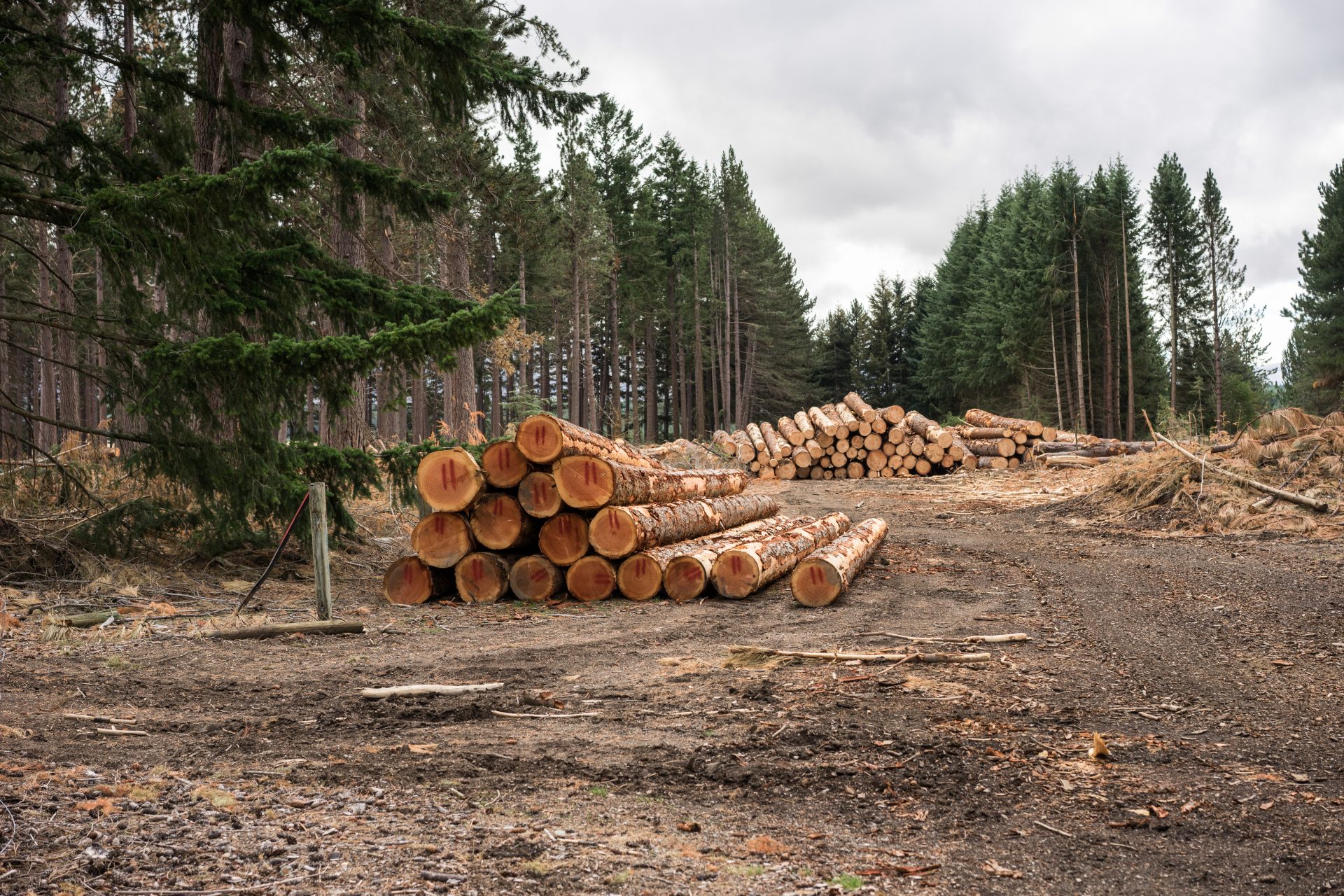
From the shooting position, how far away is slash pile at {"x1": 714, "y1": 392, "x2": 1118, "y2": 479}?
22422 mm

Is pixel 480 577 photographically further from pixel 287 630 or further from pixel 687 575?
pixel 287 630

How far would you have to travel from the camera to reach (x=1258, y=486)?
12.0 metres

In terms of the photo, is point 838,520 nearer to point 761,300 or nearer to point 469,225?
point 469,225

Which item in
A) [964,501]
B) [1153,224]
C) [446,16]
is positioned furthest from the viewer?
[1153,224]

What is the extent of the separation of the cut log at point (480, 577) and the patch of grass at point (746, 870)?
19.6 feet

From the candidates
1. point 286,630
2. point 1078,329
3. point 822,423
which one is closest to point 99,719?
point 286,630

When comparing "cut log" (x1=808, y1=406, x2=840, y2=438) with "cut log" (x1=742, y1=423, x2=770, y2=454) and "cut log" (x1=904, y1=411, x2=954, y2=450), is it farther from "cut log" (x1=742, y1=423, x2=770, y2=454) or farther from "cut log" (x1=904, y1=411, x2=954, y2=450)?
"cut log" (x1=904, y1=411, x2=954, y2=450)

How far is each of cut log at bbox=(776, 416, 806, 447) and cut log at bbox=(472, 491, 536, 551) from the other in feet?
52.9

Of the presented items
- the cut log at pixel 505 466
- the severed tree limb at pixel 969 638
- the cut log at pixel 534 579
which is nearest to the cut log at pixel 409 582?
the cut log at pixel 534 579

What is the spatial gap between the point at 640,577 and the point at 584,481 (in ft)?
3.43

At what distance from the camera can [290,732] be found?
4.04 m

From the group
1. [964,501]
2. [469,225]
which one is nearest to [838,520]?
[964,501]

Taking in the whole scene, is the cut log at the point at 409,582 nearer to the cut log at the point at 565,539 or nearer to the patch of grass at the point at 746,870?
the cut log at the point at 565,539

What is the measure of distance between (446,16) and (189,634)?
10.6 meters
